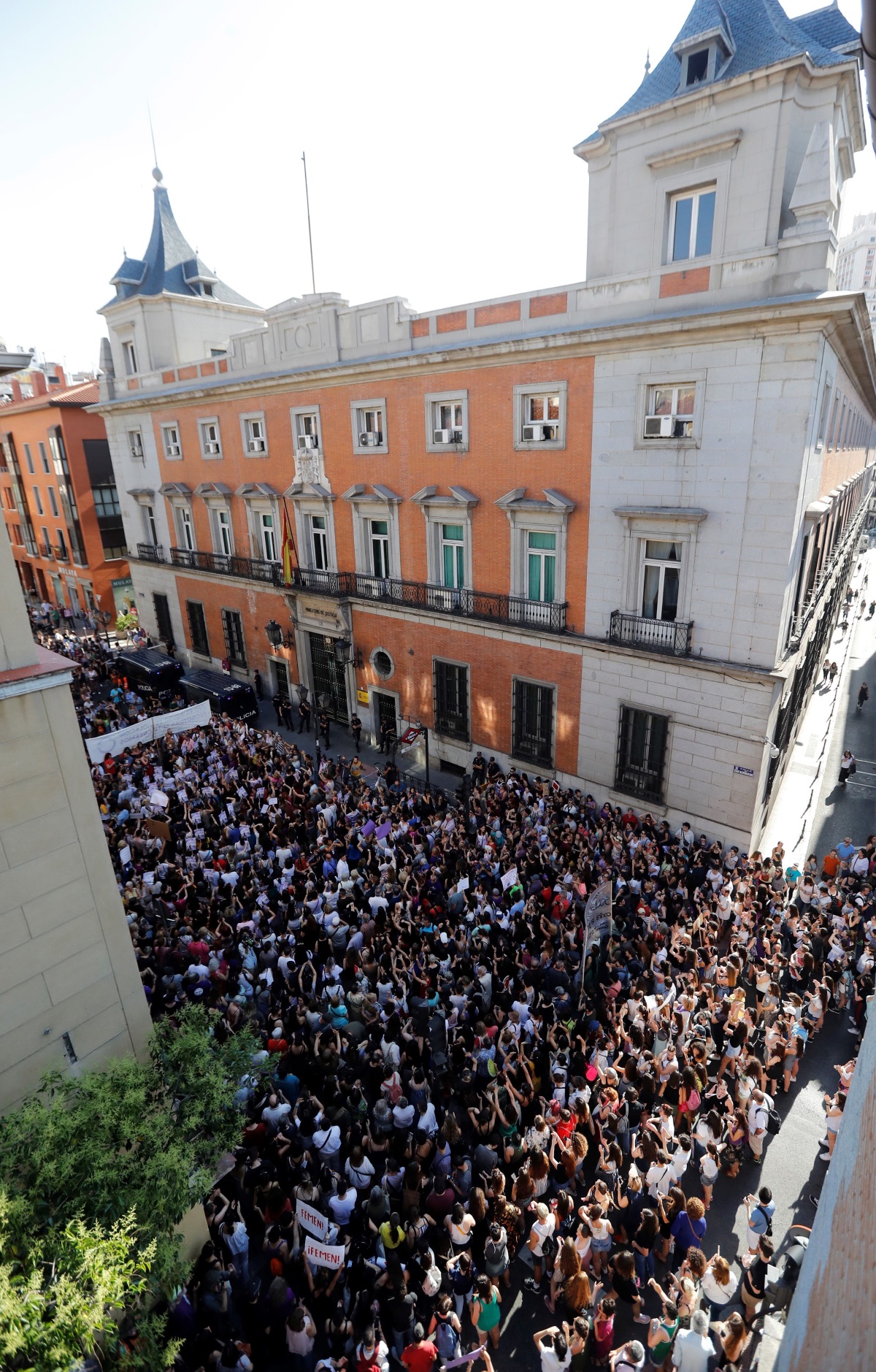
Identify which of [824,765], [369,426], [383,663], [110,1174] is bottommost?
[824,765]

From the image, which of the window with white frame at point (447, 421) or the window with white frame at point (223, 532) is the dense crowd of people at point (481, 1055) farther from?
the window with white frame at point (223, 532)

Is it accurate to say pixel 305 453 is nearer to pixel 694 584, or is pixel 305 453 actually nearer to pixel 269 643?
pixel 269 643

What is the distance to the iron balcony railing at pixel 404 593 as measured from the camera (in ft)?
64.4

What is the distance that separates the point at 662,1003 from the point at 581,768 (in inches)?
363

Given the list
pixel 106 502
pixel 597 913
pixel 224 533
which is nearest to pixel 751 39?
pixel 597 913

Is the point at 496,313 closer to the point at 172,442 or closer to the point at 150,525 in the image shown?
the point at 172,442

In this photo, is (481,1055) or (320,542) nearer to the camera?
(481,1055)

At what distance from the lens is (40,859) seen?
7.43 metres

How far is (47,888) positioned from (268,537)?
22356mm

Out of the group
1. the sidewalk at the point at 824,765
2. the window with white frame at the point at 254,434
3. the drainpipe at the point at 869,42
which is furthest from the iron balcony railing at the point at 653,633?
the window with white frame at the point at 254,434

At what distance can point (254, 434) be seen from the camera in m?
27.1

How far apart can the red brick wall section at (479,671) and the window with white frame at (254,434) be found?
780 centimetres

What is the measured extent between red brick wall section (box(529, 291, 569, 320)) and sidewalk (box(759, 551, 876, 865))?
14.5 metres

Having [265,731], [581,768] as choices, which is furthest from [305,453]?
[581,768]
